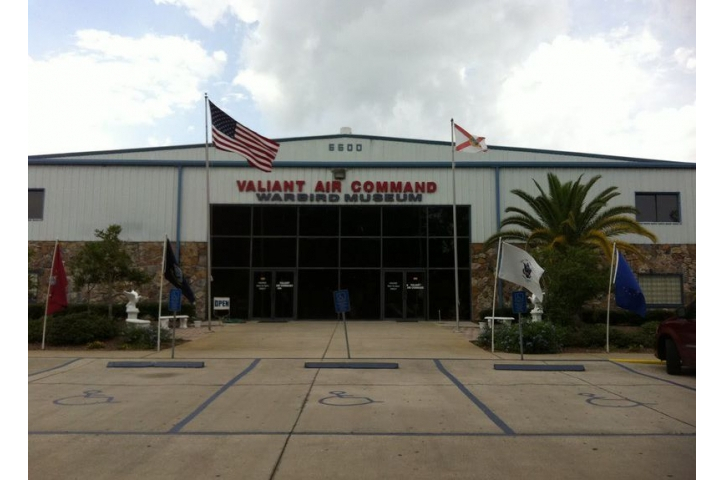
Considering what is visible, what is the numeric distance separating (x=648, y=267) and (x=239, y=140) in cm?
1894

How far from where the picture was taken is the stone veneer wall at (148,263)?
26656 mm

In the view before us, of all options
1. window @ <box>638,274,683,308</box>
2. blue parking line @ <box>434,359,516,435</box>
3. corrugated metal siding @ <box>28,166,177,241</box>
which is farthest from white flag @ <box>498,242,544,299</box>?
corrugated metal siding @ <box>28,166,177,241</box>

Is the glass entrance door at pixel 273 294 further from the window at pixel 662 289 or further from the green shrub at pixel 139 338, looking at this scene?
the window at pixel 662 289

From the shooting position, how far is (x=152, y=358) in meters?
14.3

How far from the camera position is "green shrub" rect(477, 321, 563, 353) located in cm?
1555

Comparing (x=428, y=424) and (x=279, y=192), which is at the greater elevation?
(x=279, y=192)

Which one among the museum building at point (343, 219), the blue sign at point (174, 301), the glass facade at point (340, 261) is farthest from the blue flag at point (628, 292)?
the glass facade at point (340, 261)

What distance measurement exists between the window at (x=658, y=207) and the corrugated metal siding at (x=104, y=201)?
21.5 meters

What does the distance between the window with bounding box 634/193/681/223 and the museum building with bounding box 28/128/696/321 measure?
0.15ft

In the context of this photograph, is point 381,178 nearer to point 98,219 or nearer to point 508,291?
point 508,291

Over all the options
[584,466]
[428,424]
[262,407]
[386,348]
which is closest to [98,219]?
[386,348]

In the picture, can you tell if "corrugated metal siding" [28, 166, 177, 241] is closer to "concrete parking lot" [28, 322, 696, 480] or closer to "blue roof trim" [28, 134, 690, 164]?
"blue roof trim" [28, 134, 690, 164]

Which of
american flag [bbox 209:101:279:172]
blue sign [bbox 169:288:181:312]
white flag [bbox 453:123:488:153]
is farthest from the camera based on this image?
white flag [bbox 453:123:488:153]

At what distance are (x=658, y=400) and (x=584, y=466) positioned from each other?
171 inches
